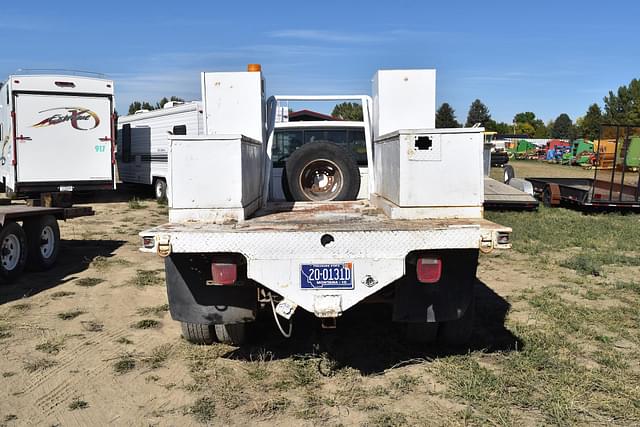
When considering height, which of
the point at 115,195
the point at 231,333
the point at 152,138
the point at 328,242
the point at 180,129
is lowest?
the point at 231,333

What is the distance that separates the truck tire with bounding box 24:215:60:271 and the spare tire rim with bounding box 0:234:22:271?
397mm

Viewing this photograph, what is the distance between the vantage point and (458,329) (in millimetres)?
4953

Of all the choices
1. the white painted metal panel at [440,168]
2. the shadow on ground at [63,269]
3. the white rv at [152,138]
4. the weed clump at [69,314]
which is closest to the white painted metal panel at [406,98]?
the white painted metal panel at [440,168]

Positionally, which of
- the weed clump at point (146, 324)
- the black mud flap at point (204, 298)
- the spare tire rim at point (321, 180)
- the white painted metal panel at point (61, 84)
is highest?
the white painted metal panel at point (61, 84)

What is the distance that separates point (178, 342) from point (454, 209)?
2.71 meters

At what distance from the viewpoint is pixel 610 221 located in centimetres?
1377

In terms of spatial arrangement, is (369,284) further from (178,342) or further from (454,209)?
(178,342)

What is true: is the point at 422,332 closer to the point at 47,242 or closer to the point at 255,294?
the point at 255,294

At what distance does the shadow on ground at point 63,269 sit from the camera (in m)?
7.38

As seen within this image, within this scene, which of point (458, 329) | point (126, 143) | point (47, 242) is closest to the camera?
point (458, 329)

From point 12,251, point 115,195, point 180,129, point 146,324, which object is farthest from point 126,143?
point 146,324

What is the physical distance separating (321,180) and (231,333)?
2.31 m

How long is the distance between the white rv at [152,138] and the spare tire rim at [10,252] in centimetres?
845

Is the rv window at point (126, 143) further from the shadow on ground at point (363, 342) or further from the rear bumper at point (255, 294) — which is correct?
the rear bumper at point (255, 294)
